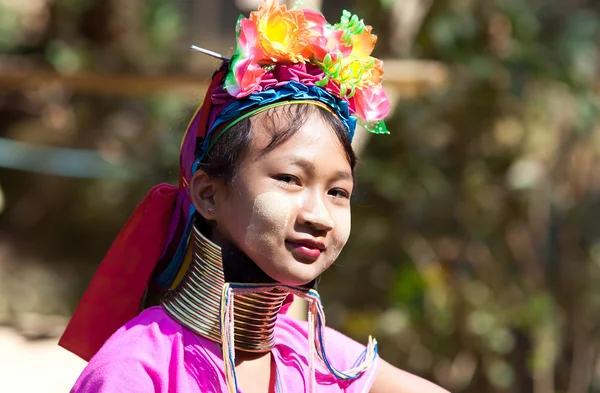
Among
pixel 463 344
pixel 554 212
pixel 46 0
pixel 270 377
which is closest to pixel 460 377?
pixel 463 344

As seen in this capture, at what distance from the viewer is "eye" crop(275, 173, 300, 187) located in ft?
5.63

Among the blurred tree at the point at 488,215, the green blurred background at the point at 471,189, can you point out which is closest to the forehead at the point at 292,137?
the green blurred background at the point at 471,189

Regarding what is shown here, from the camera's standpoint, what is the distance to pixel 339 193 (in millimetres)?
1803

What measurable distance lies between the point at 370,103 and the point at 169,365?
0.73m

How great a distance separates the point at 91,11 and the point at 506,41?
4.08m

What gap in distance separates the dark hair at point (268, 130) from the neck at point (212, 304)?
157mm

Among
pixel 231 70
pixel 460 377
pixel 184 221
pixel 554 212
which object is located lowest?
pixel 460 377

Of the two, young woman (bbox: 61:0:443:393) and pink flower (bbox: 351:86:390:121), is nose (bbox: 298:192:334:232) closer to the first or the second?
young woman (bbox: 61:0:443:393)

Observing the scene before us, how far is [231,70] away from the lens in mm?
1794

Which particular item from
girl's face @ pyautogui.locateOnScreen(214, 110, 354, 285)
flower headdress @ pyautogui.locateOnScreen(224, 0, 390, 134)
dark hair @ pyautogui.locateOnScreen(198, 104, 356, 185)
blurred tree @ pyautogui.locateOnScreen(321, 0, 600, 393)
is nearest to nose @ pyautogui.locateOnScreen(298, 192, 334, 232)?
girl's face @ pyautogui.locateOnScreen(214, 110, 354, 285)

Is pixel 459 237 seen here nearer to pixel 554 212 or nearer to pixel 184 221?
pixel 554 212

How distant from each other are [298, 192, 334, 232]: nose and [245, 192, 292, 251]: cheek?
3 cm

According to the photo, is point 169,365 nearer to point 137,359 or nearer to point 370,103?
point 137,359

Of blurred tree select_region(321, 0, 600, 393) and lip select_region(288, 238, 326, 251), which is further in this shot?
blurred tree select_region(321, 0, 600, 393)
